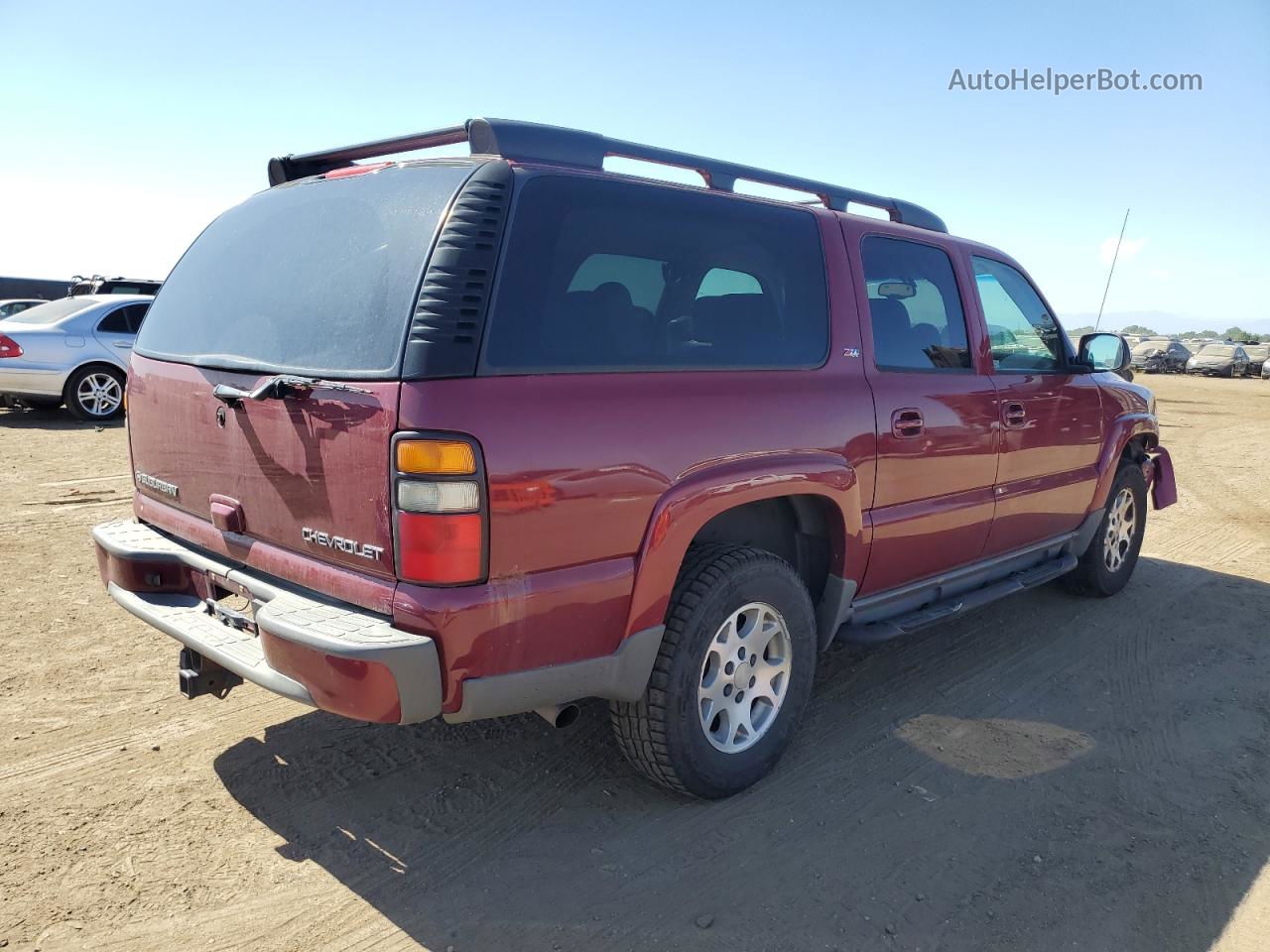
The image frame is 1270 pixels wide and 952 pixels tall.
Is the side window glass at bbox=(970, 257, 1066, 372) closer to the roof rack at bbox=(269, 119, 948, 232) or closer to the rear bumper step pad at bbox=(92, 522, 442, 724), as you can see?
the roof rack at bbox=(269, 119, 948, 232)

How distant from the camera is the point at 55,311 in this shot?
11.0 meters

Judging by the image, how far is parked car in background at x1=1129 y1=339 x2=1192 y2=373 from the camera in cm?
3472

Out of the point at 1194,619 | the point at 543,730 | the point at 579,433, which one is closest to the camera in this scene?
the point at 579,433

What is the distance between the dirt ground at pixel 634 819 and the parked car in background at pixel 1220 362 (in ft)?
117

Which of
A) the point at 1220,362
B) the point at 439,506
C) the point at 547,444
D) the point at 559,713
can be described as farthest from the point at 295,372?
the point at 1220,362

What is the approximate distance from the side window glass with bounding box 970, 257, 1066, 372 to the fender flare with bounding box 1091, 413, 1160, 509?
0.67m

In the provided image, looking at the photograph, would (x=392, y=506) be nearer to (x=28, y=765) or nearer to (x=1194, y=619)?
(x=28, y=765)

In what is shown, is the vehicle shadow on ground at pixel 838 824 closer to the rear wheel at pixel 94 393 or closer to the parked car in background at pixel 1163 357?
the rear wheel at pixel 94 393

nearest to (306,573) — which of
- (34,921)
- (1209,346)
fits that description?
(34,921)

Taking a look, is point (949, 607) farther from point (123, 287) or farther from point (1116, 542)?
point (123, 287)

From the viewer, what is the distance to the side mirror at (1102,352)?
4766mm

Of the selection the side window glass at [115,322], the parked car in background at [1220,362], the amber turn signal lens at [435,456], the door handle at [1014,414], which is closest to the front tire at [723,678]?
the amber turn signal lens at [435,456]

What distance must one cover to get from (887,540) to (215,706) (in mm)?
2787

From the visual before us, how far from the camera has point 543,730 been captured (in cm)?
357
